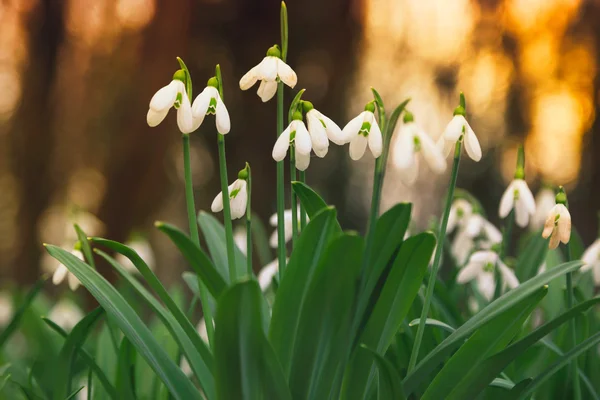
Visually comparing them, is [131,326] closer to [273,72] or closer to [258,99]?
[273,72]

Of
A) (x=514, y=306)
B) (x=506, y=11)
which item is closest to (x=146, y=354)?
(x=514, y=306)

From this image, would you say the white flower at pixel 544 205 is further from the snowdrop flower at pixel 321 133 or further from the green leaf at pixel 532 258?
the snowdrop flower at pixel 321 133

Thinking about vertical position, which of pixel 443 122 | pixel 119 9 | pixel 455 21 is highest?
pixel 119 9

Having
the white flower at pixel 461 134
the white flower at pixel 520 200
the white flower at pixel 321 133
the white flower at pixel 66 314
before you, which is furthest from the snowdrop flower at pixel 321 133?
the white flower at pixel 66 314

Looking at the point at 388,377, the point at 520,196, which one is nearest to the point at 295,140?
the point at 388,377

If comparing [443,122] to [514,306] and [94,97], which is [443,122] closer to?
[94,97]
